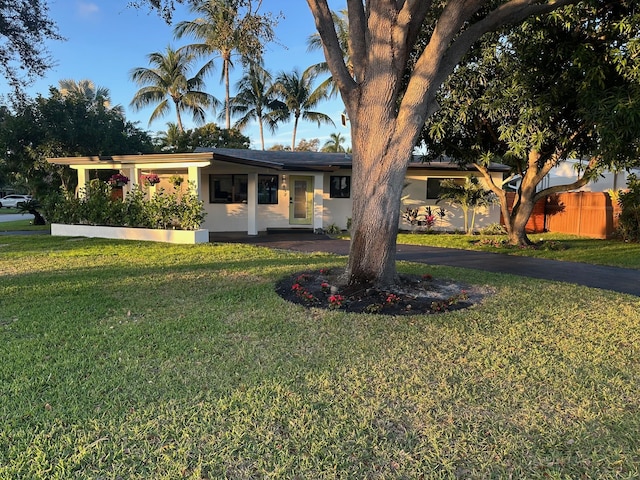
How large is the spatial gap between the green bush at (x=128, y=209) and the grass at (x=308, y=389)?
6.13 m

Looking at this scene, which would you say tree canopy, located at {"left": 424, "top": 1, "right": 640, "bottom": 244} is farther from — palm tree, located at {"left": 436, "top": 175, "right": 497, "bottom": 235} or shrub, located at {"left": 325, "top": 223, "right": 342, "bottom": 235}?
shrub, located at {"left": 325, "top": 223, "right": 342, "bottom": 235}

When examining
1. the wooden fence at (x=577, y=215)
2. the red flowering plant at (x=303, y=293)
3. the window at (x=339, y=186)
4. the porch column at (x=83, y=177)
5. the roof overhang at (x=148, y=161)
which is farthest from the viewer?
the window at (x=339, y=186)

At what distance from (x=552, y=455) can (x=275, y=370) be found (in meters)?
2.05

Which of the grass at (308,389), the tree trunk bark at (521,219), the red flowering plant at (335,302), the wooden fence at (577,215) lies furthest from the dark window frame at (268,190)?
the red flowering plant at (335,302)

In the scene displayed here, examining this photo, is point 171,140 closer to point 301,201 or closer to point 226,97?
point 226,97

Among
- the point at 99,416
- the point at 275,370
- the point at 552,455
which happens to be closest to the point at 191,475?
the point at 99,416

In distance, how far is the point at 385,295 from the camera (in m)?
6.05

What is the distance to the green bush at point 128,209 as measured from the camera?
1202 centimetres

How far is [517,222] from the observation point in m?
12.7

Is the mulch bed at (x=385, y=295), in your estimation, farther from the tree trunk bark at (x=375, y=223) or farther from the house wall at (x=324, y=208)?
the house wall at (x=324, y=208)

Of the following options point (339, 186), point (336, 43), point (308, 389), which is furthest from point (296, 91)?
point (308, 389)

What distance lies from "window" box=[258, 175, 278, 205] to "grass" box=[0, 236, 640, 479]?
32.9 ft

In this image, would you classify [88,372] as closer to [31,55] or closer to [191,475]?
[191,475]

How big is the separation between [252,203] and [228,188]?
5.40 feet
